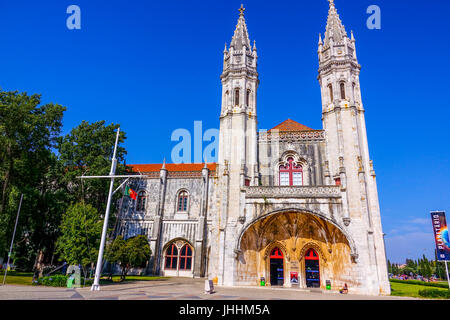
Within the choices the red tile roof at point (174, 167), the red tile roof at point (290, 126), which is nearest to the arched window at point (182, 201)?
the red tile roof at point (174, 167)

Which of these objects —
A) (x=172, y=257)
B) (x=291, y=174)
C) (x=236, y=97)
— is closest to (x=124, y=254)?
(x=172, y=257)

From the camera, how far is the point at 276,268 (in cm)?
2227

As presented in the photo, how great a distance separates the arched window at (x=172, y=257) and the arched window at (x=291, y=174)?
14.2 m

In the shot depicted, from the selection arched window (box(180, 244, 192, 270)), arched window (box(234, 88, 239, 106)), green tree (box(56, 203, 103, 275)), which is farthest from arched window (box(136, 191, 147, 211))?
arched window (box(234, 88, 239, 106))

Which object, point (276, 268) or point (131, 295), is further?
point (276, 268)

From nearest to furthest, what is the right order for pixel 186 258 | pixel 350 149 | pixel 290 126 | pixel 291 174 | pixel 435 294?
1. pixel 435 294
2. pixel 350 149
3. pixel 291 174
4. pixel 290 126
5. pixel 186 258

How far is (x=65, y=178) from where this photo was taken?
2528cm

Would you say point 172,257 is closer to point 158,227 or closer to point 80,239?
point 158,227

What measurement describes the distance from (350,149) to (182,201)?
60.9 feet

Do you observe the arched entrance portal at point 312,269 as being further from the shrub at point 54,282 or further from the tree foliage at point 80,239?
the shrub at point 54,282

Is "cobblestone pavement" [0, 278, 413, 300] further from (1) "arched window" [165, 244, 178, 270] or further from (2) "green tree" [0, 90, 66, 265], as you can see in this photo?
(1) "arched window" [165, 244, 178, 270]
